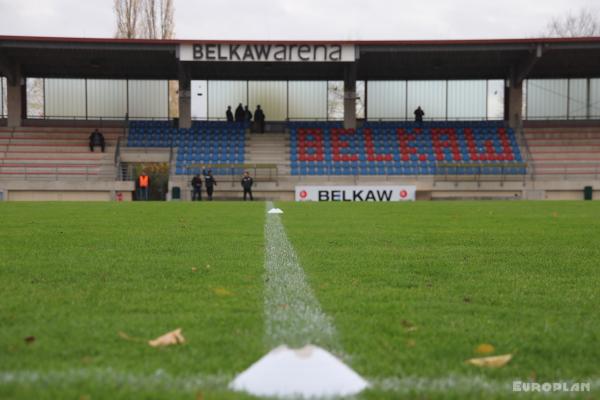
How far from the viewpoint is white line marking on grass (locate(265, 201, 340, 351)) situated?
260 centimetres

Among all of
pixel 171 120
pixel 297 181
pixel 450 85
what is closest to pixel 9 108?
pixel 171 120

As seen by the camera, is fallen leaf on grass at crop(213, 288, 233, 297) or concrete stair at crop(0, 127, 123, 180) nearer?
fallen leaf on grass at crop(213, 288, 233, 297)

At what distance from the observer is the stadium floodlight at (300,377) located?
1.95m

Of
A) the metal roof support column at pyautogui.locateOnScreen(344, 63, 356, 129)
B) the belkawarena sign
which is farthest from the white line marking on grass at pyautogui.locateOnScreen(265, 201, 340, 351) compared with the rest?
the metal roof support column at pyautogui.locateOnScreen(344, 63, 356, 129)

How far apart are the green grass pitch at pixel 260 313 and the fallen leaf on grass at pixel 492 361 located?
4 centimetres

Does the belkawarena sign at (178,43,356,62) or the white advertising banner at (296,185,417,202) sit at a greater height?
the belkawarena sign at (178,43,356,62)

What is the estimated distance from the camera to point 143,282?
4098mm

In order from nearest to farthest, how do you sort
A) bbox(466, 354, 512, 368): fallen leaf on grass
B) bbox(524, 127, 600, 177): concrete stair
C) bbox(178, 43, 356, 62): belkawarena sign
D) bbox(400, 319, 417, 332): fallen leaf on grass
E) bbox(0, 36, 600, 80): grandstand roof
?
bbox(466, 354, 512, 368): fallen leaf on grass < bbox(400, 319, 417, 332): fallen leaf on grass < bbox(0, 36, 600, 80): grandstand roof < bbox(178, 43, 356, 62): belkawarena sign < bbox(524, 127, 600, 177): concrete stair

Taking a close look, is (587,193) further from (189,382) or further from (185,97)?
(189,382)

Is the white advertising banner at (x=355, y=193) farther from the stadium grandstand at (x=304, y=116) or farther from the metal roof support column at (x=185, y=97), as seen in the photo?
the metal roof support column at (x=185, y=97)

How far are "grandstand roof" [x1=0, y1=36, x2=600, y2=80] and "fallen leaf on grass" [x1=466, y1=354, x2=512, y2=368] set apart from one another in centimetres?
2824

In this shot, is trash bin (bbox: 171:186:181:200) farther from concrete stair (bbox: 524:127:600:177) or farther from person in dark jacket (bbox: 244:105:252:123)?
concrete stair (bbox: 524:127:600:177)

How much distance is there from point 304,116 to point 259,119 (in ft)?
10.5

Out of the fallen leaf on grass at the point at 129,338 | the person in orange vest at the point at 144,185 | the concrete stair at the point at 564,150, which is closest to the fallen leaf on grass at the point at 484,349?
the fallen leaf on grass at the point at 129,338
